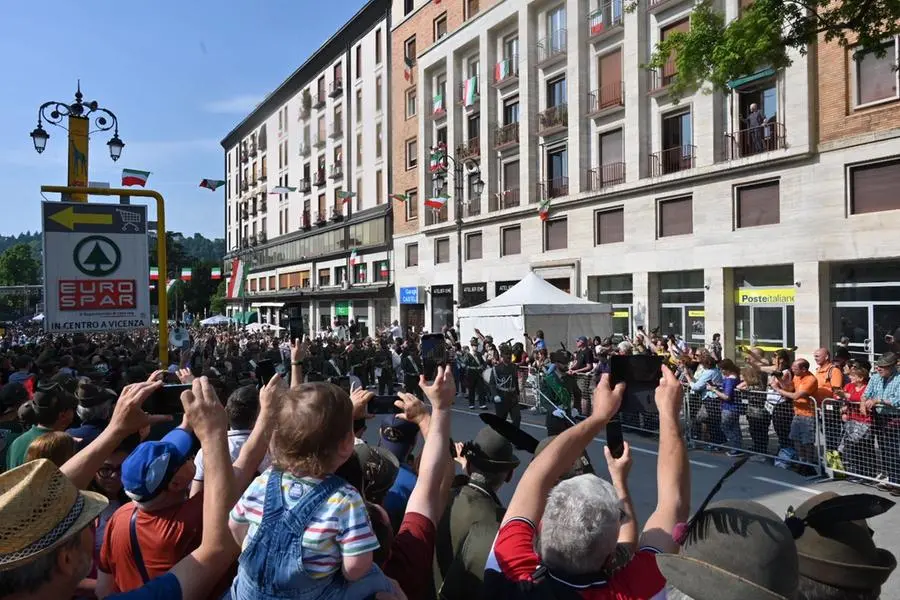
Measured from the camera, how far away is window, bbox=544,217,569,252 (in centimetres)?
2645

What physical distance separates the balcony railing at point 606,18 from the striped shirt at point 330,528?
25.5m

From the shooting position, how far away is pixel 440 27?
34906 mm

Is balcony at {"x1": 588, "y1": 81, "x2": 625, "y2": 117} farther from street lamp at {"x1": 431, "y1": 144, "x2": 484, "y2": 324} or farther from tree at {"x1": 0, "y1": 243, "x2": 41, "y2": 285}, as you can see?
tree at {"x1": 0, "y1": 243, "x2": 41, "y2": 285}

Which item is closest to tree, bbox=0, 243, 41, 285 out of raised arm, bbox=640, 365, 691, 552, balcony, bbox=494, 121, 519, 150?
balcony, bbox=494, 121, 519, 150

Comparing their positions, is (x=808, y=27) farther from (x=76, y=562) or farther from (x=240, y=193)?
(x=240, y=193)

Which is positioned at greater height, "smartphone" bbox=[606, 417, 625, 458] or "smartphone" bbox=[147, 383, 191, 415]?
"smartphone" bbox=[147, 383, 191, 415]

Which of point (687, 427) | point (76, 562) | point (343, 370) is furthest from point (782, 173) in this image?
point (76, 562)

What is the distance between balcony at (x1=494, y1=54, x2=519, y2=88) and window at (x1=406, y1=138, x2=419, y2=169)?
7946mm

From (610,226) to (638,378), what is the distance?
23.1m

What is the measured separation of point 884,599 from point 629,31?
22563 mm

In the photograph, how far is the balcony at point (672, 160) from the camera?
21.6m

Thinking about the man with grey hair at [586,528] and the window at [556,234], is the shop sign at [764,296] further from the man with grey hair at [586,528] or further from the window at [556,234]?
the man with grey hair at [586,528]

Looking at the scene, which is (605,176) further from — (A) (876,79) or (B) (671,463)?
(B) (671,463)

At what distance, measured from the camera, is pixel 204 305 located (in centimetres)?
9125
